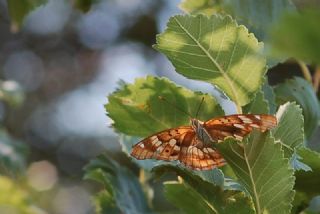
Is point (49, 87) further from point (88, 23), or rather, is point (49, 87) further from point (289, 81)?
point (289, 81)

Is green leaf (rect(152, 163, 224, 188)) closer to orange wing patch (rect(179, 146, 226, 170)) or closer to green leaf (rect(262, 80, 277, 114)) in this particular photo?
orange wing patch (rect(179, 146, 226, 170))

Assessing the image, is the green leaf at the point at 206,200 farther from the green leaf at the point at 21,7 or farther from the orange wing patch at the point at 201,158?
the green leaf at the point at 21,7

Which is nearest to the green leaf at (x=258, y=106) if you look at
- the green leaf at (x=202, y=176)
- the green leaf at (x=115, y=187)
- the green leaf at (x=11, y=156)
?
→ the green leaf at (x=202, y=176)

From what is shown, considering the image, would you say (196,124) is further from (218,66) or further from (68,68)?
(68,68)

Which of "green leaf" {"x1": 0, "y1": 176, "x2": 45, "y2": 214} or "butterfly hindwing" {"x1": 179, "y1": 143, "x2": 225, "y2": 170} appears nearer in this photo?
"butterfly hindwing" {"x1": 179, "y1": 143, "x2": 225, "y2": 170}

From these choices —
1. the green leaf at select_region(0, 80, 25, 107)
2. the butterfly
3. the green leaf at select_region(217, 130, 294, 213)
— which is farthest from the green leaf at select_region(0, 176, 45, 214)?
the green leaf at select_region(217, 130, 294, 213)
